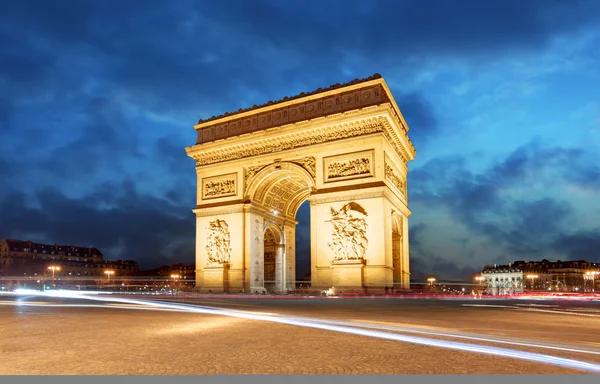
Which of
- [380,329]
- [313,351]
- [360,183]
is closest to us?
[313,351]

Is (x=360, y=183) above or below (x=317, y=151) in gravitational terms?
below

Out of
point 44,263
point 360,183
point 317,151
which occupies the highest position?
point 317,151

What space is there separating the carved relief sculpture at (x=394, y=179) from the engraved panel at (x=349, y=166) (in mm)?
1272

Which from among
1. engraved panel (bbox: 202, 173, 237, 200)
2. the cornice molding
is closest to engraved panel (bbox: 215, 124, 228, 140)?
the cornice molding

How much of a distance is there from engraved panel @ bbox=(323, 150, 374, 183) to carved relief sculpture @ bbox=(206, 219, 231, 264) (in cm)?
761

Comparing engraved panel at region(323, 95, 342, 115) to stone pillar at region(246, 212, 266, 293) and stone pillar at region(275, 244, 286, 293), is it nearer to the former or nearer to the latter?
stone pillar at region(246, 212, 266, 293)

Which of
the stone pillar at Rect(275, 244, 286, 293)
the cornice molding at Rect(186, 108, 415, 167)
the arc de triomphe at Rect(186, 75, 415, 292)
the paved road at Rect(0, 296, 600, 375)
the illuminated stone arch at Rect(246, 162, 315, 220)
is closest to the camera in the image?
the paved road at Rect(0, 296, 600, 375)

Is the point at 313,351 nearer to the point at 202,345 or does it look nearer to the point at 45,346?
the point at 202,345

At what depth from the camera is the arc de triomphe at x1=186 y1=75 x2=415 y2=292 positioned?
24.7 meters

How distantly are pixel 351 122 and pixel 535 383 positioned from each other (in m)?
22.5

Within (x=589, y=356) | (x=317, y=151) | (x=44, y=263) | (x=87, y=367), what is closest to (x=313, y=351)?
(x=87, y=367)

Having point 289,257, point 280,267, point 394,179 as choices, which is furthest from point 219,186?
point 394,179

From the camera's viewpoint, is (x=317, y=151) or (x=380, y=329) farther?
(x=317, y=151)

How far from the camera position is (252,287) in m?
28.3
